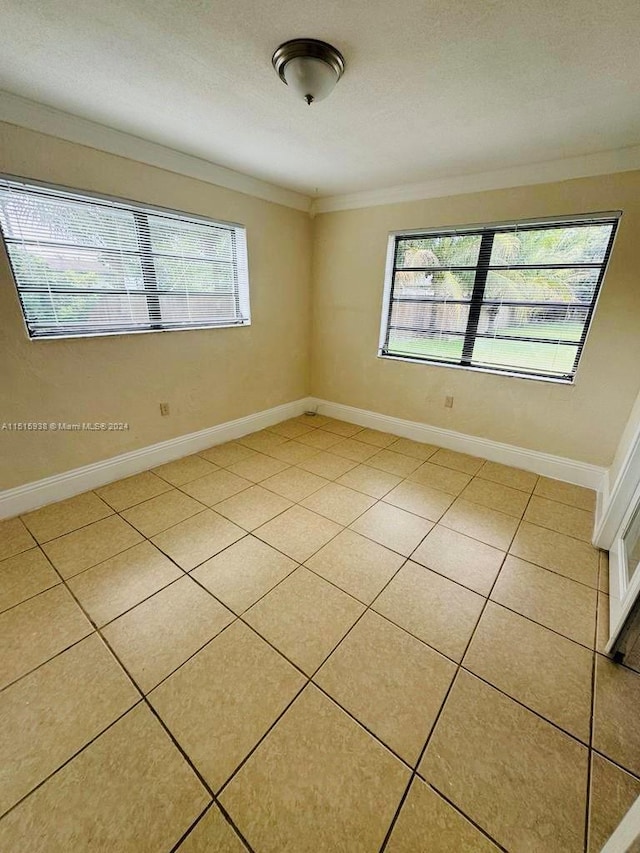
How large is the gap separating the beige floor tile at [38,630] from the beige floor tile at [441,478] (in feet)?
7.34

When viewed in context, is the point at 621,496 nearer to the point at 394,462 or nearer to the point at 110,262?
the point at 394,462

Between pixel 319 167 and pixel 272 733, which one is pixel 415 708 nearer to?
pixel 272 733

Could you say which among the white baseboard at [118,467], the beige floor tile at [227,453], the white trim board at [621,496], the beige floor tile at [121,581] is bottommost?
the beige floor tile at [121,581]

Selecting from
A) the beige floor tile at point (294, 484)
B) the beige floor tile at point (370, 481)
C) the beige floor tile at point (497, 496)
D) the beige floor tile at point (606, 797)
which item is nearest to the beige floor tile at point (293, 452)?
the beige floor tile at point (294, 484)

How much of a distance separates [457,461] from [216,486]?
81.4 inches

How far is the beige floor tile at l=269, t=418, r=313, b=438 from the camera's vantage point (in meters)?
3.54

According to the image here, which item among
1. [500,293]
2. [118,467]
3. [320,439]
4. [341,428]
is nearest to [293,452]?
[320,439]

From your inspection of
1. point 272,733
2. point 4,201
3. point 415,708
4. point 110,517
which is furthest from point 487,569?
point 4,201

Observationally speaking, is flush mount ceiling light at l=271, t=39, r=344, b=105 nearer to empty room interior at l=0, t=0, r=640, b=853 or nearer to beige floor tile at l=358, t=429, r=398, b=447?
empty room interior at l=0, t=0, r=640, b=853

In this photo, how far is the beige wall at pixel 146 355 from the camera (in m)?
1.97

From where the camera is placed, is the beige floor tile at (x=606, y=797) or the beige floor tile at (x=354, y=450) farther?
the beige floor tile at (x=354, y=450)

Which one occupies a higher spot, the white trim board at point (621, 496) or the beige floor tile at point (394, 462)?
the white trim board at point (621, 496)

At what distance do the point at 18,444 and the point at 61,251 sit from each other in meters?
1.21

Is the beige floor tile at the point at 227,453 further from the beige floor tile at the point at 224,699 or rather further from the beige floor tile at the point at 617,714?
the beige floor tile at the point at 617,714
